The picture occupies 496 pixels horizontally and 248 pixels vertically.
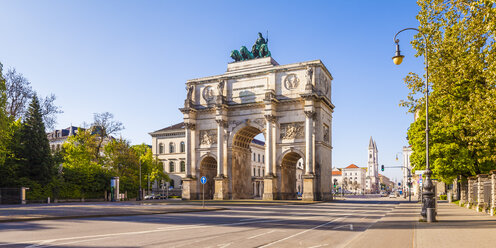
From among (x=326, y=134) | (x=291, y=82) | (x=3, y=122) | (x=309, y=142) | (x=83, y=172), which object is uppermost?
(x=291, y=82)

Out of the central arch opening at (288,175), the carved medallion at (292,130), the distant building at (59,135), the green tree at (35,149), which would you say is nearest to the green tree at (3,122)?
the green tree at (35,149)

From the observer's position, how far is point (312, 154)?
52.9 meters

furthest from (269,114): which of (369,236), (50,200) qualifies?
(369,236)

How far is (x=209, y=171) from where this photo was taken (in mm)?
62750

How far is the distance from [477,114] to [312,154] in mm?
32014

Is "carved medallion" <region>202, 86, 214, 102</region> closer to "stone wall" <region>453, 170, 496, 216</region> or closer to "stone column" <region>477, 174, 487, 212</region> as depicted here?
"stone wall" <region>453, 170, 496, 216</region>

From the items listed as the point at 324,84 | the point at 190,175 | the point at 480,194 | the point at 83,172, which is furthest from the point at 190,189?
the point at 480,194

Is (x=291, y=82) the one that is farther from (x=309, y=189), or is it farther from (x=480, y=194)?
(x=480, y=194)

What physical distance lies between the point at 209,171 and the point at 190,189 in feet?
15.3

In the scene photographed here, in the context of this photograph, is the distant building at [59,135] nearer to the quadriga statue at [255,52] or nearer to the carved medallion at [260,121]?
the quadriga statue at [255,52]

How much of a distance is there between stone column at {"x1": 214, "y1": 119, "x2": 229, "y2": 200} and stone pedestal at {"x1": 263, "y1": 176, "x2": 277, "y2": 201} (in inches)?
243

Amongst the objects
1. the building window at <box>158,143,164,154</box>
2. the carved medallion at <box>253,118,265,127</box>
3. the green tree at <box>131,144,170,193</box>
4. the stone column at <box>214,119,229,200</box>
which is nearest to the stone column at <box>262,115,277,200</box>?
the carved medallion at <box>253,118,265,127</box>

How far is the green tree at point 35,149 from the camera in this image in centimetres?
5000

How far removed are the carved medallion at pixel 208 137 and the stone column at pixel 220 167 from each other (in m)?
2.00
